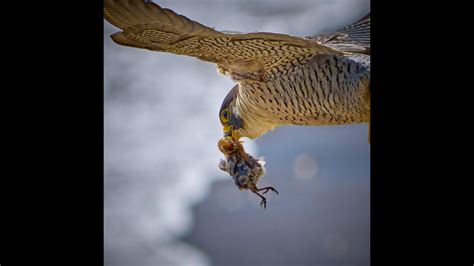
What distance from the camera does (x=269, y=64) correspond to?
1975mm

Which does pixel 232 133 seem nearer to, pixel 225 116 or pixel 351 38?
pixel 225 116

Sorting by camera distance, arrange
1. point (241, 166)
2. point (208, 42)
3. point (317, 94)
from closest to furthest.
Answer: point (208, 42), point (317, 94), point (241, 166)

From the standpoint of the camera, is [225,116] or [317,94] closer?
[317,94]

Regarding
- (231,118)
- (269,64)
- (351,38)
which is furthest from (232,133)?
(351,38)

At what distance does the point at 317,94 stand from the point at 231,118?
1.81 ft

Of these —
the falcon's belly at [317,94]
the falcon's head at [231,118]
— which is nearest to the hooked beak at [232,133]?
the falcon's head at [231,118]

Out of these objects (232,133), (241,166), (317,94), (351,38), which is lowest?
(241,166)

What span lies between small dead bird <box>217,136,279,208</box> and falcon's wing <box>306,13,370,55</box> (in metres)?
0.58

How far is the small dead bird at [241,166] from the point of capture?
236 centimetres

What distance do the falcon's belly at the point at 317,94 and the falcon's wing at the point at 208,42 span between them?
5cm

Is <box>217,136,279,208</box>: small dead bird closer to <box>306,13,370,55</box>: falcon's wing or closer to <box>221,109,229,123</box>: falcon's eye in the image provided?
<box>221,109,229,123</box>: falcon's eye

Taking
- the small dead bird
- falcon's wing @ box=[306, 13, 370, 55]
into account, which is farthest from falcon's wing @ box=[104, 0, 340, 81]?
the small dead bird
